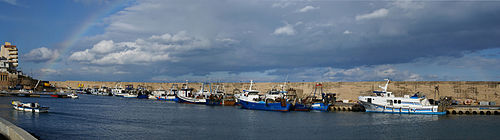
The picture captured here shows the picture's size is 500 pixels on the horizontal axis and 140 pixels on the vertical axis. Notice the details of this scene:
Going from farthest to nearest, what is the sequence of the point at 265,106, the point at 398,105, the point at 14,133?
the point at 265,106 < the point at 398,105 < the point at 14,133

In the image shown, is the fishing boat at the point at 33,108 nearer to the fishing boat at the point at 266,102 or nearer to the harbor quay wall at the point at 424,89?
the fishing boat at the point at 266,102

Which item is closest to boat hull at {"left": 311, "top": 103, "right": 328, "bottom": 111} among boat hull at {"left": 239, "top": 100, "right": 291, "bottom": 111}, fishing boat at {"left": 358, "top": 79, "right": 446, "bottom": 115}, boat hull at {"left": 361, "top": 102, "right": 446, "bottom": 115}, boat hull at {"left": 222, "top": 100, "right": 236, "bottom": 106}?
fishing boat at {"left": 358, "top": 79, "right": 446, "bottom": 115}

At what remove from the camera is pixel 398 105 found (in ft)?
204

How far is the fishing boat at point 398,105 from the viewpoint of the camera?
61062 millimetres

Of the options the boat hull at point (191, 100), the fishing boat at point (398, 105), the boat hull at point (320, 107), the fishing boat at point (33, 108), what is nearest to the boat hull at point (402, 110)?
the fishing boat at point (398, 105)

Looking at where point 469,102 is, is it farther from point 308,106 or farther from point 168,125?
point 168,125

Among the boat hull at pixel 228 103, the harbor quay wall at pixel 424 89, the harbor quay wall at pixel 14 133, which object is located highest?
the harbor quay wall at pixel 424 89

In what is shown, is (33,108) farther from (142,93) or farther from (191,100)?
(142,93)

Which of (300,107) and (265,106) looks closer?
(265,106)

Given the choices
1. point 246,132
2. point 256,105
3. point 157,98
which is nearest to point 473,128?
point 246,132

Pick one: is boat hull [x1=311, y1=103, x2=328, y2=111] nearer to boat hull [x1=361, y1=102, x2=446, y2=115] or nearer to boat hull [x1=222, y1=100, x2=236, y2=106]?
boat hull [x1=361, y1=102, x2=446, y2=115]

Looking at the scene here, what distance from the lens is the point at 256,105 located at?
6788cm

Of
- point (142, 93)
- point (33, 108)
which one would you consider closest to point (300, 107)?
point (33, 108)

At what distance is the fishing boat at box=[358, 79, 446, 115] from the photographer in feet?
200
